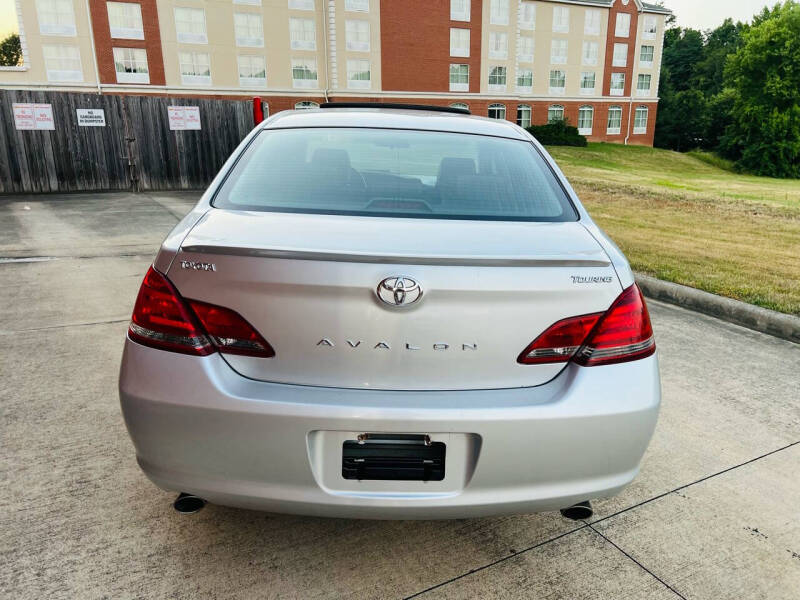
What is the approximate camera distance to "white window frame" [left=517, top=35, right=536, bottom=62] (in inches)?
1924

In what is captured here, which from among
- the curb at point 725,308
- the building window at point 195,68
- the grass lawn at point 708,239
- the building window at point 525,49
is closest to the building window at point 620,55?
the building window at point 525,49

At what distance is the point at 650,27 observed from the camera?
53.7 meters

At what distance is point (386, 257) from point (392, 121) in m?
1.34

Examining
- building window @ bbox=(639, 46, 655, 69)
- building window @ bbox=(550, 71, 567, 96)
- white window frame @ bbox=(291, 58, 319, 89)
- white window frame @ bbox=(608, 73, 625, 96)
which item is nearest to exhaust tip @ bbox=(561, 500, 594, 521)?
white window frame @ bbox=(291, 58, 319, 89)

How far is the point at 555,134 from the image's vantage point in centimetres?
4162

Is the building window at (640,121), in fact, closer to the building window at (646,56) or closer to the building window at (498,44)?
the building window at (646,56)

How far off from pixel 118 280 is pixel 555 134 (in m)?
39.8

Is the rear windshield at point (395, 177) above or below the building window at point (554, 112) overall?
below

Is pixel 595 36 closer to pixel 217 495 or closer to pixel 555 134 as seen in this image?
pixel 555 134

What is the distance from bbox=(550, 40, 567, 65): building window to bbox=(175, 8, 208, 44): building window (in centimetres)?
2827

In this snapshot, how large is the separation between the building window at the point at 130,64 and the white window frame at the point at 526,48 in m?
28.6

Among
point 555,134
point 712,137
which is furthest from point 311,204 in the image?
point 712,137

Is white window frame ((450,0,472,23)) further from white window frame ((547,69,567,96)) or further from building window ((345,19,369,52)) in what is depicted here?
white window frame ((547,69,567,96))

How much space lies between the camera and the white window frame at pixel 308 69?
41.6 meters
